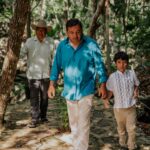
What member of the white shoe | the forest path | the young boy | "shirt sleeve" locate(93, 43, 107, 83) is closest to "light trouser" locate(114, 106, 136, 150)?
the young boy

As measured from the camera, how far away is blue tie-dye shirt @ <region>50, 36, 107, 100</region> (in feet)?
16.8

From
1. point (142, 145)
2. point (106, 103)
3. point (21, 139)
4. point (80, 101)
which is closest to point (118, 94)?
point (106, 103)

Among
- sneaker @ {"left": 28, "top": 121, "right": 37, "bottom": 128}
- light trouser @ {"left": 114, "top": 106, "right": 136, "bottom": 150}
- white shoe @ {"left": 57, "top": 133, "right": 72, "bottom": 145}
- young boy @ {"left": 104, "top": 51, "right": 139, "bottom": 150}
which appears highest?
young boy @ {"left": 104, "top": 51, "right": 139, "bottom": 150}

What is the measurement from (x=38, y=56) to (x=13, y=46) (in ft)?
2.27

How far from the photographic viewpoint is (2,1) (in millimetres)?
13195

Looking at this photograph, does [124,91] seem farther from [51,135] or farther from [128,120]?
[51,135]

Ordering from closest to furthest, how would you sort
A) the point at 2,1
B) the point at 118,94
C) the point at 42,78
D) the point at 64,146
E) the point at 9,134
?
1. the point at 118,94
2. the point at 64,146
3. the point at 9,134
4. the point at 42,78
5. the point at 2,1

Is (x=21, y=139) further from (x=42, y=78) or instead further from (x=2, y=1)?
(x=2, y=1)

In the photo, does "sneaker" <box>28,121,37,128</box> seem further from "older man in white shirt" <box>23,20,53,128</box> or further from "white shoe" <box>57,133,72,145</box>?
"white shoe" <box>57,133,72,145</box>

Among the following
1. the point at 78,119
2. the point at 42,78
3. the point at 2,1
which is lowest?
the point at 78,119

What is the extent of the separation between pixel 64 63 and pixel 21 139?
6.68 feet

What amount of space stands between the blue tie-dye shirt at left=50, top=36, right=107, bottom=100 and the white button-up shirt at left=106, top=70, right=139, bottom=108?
60 cm

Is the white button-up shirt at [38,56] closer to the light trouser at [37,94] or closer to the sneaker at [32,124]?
the light trouser at [37,94]

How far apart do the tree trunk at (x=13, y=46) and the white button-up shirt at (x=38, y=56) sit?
0.49 metres
